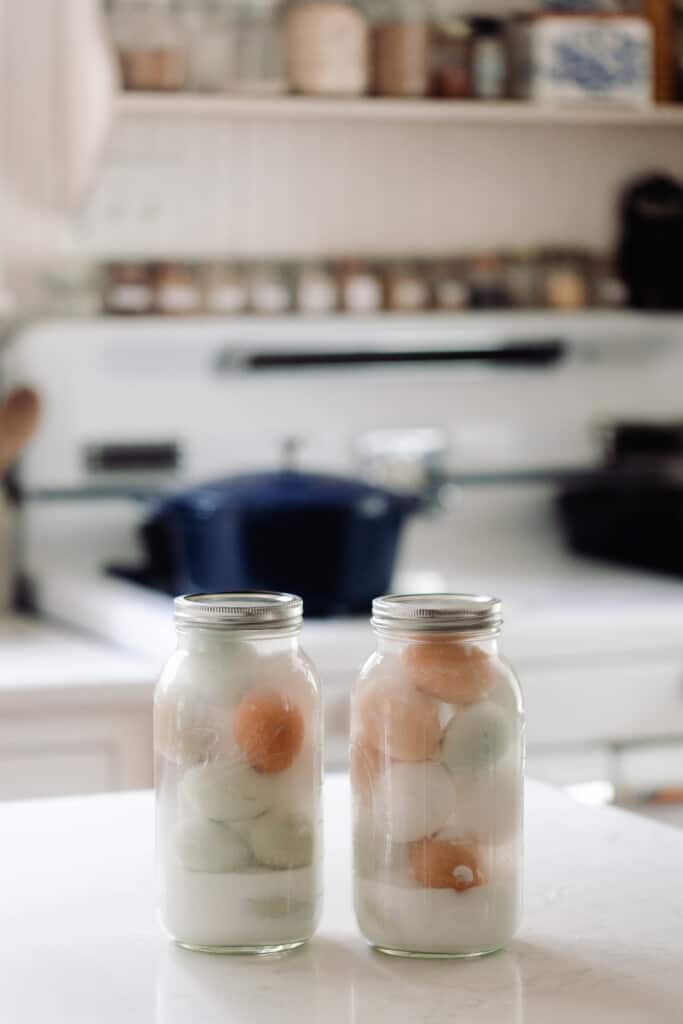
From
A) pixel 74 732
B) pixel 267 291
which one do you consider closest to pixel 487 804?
pixel 74 732

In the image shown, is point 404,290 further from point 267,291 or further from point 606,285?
point 606,285

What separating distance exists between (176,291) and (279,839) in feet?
7.23

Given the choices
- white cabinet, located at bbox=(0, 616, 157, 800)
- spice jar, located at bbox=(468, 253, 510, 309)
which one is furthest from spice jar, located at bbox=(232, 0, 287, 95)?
white cabinet, located at bbox=(0, 616, 157, 800)

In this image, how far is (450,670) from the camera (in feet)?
3.06

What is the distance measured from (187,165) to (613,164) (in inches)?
34.5

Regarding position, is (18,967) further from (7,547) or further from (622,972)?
(7,547)

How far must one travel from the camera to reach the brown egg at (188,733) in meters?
0.94

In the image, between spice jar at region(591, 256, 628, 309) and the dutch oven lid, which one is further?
spice jar at region(591, 256, 628, 309)

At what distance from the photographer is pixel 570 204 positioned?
3.38 meters

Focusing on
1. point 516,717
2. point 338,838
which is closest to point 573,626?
point 338,838

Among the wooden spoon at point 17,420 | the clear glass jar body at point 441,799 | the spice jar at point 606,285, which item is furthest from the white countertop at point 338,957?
the spice jar at point 606,285

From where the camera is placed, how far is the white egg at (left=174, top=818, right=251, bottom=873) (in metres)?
0.93

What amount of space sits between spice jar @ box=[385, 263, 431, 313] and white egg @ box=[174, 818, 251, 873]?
2333mm

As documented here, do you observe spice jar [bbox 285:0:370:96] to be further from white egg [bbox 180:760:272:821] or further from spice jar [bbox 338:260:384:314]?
white egg [bbox 180:760:272:821]
